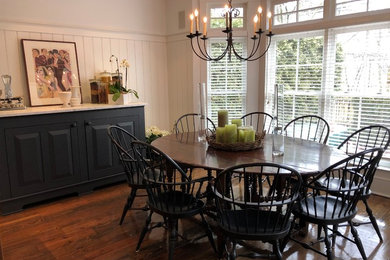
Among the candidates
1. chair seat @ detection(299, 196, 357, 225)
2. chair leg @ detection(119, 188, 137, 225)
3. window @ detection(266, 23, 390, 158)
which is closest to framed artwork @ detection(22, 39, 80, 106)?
chair leg @ detection(119, 188, 137, 225)

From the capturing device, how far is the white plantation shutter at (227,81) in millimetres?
4266

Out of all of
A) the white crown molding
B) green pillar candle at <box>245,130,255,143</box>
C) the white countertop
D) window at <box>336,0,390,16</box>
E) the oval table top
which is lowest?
the oval table top

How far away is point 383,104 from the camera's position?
3225 millimetres

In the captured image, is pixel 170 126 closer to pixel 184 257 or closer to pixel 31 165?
pixel 31 165

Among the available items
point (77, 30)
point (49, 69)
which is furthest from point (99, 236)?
point (77, 30)

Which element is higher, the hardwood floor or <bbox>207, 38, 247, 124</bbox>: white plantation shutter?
<bbox>207, 38, 247, 124</bbox>: white plantation shutter

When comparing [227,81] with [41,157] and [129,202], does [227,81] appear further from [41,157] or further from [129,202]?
[41,157]

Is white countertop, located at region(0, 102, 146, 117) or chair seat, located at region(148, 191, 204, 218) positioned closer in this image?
chair seat, located at region(148, 191, 204, 218)

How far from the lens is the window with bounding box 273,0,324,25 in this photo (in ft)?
11.9

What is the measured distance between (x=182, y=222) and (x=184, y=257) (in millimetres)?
556

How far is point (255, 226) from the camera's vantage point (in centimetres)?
176

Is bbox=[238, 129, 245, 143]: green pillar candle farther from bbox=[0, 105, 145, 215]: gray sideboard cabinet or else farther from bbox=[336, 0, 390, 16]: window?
bbox=[336, 0, 390, 16]: window

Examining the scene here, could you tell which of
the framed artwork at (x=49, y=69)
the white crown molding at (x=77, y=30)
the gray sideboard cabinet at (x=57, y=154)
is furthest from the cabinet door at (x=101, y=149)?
the white crown molding at (x=77, y=30)

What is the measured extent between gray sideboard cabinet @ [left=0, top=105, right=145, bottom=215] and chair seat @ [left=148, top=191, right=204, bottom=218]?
1.54m
